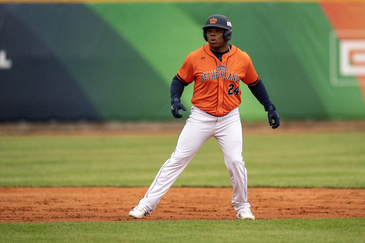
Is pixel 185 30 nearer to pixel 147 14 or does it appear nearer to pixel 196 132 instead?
pixel 147 14

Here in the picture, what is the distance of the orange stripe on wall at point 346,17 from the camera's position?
14.5 metres

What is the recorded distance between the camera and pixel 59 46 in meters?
14.3

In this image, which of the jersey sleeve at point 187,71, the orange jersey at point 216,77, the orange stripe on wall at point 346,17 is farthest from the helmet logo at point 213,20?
the orange stripe on wall at point 346,17

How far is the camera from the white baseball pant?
5.00 m

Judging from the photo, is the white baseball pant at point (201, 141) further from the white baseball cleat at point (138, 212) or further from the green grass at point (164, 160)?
the green grass at point (164, 160)

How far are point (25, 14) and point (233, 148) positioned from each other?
36.1 ft

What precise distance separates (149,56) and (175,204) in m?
8.55

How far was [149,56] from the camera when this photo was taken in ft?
47.2

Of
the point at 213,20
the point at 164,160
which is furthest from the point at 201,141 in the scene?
the point at 164,160

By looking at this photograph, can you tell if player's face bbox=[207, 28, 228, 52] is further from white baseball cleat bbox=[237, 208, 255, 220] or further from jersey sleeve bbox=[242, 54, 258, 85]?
white baseball cleat bbox=[237, 208, 255, 220]

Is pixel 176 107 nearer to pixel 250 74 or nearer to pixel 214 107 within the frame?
pixel 214 107

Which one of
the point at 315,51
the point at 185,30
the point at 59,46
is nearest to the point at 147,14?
the point at 185,30

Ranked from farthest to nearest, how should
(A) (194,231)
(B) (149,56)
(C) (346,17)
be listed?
(C) (346,17), (B) (149,56), (A) (194,231)

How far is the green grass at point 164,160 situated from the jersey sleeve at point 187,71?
10.4 ft
